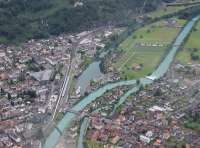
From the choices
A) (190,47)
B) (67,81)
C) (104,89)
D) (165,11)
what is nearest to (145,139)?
(104,89)

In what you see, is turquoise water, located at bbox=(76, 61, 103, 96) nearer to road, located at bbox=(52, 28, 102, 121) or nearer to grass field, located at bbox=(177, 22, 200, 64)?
road, located at bbox=(52, 28, 102, 121)

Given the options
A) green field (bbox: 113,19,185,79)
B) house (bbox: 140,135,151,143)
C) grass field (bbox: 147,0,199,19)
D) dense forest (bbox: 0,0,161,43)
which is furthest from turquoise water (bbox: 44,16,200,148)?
dense forest (bbox: 0,0,161,43)

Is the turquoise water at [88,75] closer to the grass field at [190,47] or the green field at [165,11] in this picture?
the grass field at [190,47]

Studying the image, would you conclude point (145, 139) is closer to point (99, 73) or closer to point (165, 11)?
point (99, 73)

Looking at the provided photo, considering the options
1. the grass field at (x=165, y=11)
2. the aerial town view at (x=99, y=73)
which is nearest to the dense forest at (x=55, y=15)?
the aerial town view at (x=99, y=73)

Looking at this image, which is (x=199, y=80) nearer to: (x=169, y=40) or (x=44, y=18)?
(x=169, y=40)

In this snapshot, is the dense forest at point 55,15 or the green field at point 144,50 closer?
the green field at point 144,50
